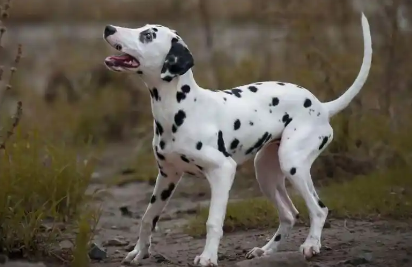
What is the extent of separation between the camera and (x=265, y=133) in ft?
14.7

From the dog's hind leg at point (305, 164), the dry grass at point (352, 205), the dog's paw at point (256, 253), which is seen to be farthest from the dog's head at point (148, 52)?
the dry grass at point (352, 205)

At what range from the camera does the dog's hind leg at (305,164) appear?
446 cm

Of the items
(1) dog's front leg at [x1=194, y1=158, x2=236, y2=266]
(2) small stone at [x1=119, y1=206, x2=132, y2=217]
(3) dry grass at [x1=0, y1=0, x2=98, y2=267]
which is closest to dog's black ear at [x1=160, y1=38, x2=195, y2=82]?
(1) dog's front leg at [x1=194, y1=158, x2=236, y2=266]

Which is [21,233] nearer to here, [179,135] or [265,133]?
[179,135]

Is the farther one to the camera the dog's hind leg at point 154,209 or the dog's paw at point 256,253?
the dog's paw at point 256,253

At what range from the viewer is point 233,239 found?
5.21 m

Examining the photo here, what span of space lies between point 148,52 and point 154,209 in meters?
0.89

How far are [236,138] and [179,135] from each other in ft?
1.11

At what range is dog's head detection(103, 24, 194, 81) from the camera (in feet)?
13.4

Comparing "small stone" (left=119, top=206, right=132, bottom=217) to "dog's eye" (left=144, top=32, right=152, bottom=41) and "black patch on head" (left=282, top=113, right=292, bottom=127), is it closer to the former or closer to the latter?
"black patch on head" (left=282, top=113, right=292, bottom=127)

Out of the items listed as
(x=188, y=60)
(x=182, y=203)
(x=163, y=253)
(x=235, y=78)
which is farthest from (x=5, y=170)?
(x=235, y=78)

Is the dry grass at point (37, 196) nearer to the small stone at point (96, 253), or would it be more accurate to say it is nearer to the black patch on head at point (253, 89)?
the small stone at point (96, 253)

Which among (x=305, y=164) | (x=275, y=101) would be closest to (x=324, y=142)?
(x=305, y=164)

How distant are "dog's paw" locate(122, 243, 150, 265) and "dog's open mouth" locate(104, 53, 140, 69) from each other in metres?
1.03
